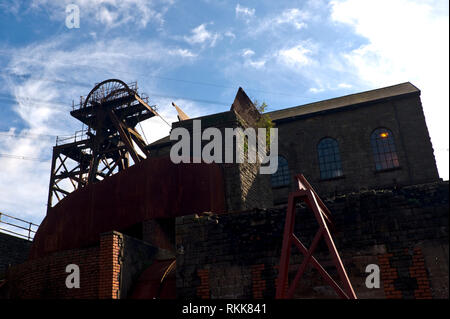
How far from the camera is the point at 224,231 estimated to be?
10062 millimetres

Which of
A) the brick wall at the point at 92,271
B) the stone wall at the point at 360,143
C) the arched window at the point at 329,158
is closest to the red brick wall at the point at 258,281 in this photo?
the brick wall at the point at 92,271

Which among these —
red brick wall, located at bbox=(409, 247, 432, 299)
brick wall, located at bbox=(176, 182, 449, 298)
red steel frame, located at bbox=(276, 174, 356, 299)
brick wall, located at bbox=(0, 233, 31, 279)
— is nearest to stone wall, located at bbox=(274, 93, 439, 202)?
brick wall, located at bbox=(176, 182, 449, 298)

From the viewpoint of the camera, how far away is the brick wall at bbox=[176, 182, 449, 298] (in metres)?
8.27

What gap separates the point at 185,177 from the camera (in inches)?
497

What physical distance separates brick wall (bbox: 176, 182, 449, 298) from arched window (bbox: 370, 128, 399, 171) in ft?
35.4

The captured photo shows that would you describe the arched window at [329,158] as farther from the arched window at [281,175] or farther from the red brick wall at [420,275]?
the red brick wall at [420,275]

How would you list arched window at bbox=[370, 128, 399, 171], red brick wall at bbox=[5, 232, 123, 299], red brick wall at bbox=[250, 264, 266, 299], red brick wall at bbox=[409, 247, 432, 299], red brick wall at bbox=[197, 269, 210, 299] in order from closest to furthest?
1. red brick wall at bbox=[409, 247, 432, 299]
2. red brick wall at bbox=[250, 264, 266, 299]
3. red brick wall at bbox=[197, 269, 210, 299]
4. red brick wall at bbox=[5, 232, 123, 299]
5. arched window at bbox=[370, 128, 399, 171]

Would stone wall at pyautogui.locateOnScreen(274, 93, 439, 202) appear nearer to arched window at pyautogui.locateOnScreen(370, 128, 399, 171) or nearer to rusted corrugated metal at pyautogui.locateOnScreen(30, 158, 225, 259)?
arched window at pyautogui.locateOnScreen(370, 128, 399, 171)

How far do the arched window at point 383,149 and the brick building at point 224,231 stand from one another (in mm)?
63

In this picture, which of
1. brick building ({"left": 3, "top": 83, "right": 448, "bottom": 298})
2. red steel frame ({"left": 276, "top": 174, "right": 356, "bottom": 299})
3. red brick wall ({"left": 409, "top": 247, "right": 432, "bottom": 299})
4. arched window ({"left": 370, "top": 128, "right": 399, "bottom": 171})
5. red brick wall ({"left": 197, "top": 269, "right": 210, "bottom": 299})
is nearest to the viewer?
red steel frame ({"left": 276, "top": 174, "right": 356, "bottom": 299})

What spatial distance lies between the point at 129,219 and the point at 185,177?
1.94 meters
